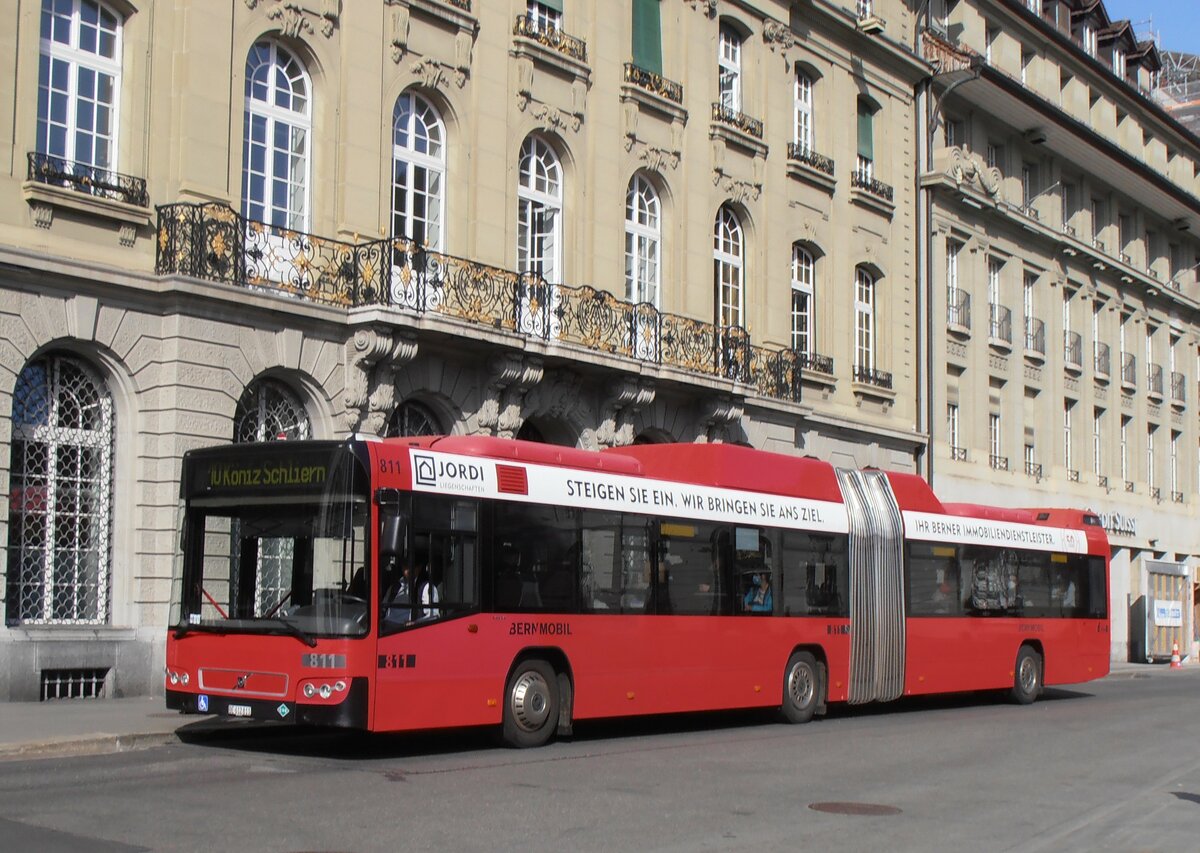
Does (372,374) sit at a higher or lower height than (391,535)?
higher

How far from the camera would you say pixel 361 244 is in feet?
69.5

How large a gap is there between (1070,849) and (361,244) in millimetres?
13775

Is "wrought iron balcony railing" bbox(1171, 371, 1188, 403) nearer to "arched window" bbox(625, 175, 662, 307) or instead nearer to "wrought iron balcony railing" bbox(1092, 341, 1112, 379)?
"wrought iron balcony railing" bbox(1092, 341, 1112, 379)

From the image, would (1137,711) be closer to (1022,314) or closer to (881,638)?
(881,638)

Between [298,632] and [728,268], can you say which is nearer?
[298,632]

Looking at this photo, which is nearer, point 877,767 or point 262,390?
point 877,767

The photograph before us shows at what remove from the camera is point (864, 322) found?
34031 millimetres

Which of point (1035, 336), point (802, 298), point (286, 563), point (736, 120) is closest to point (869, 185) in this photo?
point (802, 298)

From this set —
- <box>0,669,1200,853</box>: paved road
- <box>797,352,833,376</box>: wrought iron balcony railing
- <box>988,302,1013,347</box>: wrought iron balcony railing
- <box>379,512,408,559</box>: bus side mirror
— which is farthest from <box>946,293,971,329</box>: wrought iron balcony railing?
<box>379,512,408,559</box>: bus side mirror

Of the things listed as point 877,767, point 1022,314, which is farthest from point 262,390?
point 1022,314

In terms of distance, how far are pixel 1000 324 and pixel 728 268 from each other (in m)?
12.6

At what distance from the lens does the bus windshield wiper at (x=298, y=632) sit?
13117 mm

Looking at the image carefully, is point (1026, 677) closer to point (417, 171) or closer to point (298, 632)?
point (417, 171)

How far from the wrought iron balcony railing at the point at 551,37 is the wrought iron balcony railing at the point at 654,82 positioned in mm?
1254
